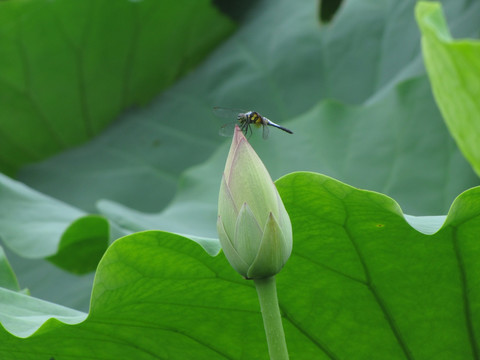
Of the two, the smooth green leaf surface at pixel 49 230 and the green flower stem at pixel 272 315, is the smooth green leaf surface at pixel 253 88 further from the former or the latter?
the green flower stem at pixel 272 315

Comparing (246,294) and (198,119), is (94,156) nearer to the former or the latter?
(198,119)

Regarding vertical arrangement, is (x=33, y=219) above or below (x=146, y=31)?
below

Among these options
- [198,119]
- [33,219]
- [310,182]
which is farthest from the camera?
[198,119]

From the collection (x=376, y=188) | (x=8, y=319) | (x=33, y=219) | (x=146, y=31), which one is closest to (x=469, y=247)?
(x=8, y=319)

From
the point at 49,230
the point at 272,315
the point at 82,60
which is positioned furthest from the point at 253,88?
the point at 272,315

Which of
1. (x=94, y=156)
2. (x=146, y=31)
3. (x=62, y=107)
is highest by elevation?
(x=146, y=31)

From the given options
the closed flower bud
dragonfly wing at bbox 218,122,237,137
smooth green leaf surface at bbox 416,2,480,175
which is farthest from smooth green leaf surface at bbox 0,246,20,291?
smooth green leaf surface at bbox 416,2,480,175

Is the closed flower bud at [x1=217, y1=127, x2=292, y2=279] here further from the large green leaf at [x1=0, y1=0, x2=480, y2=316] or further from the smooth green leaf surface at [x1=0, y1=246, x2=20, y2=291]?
the large green leaf at [x1=0, y1=0, x2=480, y2=316]

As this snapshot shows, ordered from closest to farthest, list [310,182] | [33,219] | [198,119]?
[310,182], [33,219], [198,119]
